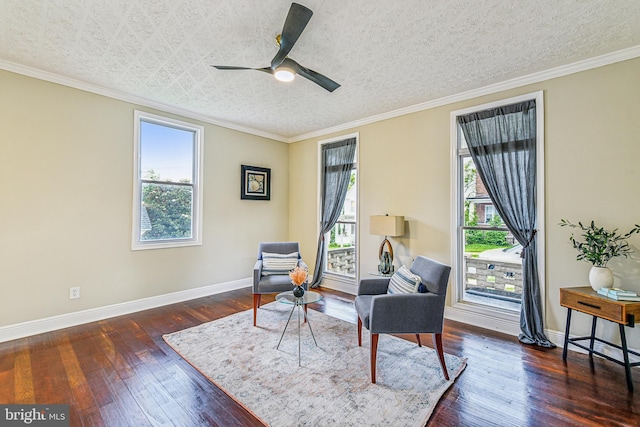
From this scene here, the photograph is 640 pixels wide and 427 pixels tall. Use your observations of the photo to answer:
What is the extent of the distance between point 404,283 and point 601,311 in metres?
1.56

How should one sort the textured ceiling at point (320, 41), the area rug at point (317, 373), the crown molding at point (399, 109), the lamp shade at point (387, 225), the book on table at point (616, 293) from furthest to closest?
1. the lamp shade at point (387, 225)
2. the crown molding at point (399, 109)
3. the book on table at point (616, 293)
4. the textured ceiling at point (320, 41)
5. the area rug at point (317, 373)

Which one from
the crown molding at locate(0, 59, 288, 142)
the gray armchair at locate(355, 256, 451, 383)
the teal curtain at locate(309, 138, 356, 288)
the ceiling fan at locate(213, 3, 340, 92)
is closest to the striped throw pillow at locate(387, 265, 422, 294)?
the gray armchair at locate(355, 256, 451, 383)

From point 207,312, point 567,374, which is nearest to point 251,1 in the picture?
point 207,312

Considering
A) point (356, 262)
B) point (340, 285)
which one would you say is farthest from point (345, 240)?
point (340, 285)

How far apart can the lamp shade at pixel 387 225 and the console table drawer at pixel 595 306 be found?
1.74 meters

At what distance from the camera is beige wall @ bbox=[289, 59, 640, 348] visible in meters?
2.48

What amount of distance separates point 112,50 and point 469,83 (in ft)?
11.9

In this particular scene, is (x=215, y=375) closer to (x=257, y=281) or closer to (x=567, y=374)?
(x=257, y=281)

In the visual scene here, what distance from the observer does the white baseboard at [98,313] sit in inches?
112

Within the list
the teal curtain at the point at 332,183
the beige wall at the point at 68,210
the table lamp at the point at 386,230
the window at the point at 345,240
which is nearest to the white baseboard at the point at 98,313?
the beige wall at the point at 68,210

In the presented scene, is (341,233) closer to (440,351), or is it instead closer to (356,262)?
(356,262)

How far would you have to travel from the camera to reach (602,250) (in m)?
2.41

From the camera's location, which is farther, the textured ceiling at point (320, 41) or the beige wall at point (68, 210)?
the beige wall at point (68, 210)

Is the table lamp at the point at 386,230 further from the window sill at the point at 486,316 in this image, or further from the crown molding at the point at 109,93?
the crown molding at the point at 109,93
